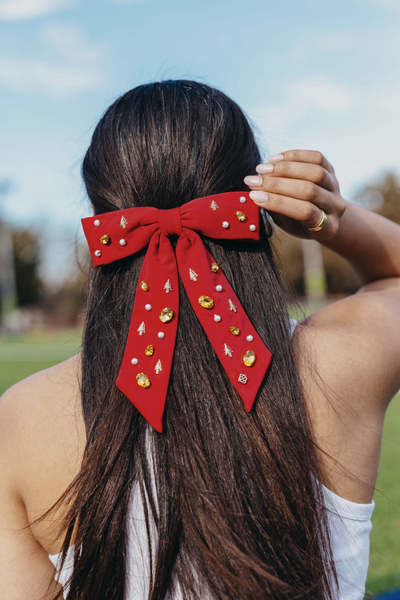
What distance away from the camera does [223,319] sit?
907 mm

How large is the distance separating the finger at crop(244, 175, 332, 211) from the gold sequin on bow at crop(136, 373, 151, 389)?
1.44ft

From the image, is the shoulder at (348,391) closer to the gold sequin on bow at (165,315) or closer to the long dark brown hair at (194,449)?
the long dark brown hair at (194,449)

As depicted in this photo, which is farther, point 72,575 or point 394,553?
point 394,553

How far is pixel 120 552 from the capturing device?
2.92ft

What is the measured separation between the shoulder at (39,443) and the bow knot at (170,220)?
363mm

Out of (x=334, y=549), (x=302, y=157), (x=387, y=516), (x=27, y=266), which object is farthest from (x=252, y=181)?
(x=27, y=266)

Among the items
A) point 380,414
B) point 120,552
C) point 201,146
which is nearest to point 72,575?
point 120,552

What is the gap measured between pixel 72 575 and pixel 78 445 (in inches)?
9.2

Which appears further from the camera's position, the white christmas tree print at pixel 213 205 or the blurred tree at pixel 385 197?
the blurred tree at pixel 385 197

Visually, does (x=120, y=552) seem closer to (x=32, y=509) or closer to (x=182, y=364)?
(x=32, y=509)

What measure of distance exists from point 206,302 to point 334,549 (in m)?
0.56

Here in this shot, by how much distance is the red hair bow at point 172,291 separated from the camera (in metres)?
0.89

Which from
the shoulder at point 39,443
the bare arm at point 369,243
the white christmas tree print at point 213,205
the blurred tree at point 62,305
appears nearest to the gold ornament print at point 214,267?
the white christmas tree print at point 213,205

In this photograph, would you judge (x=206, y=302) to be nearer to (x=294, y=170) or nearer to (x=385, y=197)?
(x=294, y=170)
